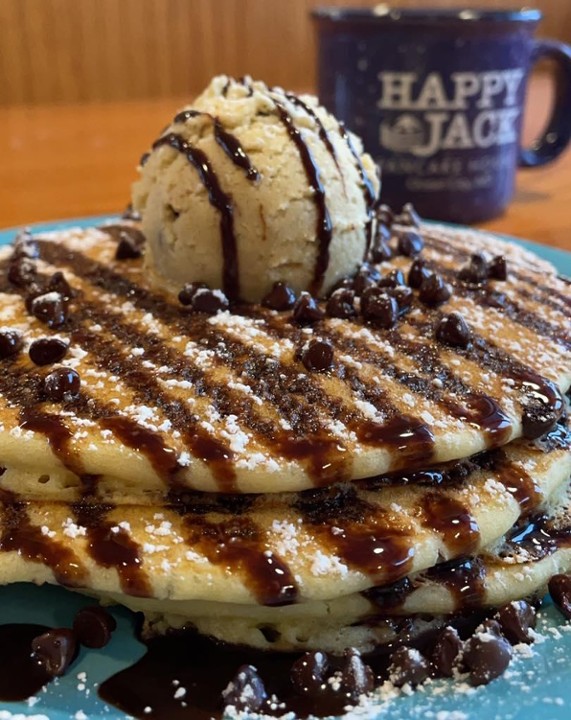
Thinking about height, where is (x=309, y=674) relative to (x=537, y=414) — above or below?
below

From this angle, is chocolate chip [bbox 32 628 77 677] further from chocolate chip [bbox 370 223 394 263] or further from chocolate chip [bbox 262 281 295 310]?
chocolate chip [bbox 370 223 394 263]

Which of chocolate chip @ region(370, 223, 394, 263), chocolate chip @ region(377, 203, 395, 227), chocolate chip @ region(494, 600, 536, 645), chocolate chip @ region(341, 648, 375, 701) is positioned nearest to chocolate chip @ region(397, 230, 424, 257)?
chocolate chip @ region(370, 223, 394, 263)

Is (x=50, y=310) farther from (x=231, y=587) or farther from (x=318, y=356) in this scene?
(x=231, y=587)

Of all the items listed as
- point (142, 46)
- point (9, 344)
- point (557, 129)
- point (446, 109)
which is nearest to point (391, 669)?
point (9, 344)

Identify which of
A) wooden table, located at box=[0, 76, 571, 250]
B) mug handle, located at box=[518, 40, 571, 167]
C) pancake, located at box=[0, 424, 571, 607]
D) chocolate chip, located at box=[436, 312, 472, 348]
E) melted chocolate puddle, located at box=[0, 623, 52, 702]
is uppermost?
mug handle, located at box=[518, 40, 571, 167]

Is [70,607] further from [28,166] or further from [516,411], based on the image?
[28,166]

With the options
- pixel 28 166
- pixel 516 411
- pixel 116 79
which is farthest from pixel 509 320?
pixel 116 79
